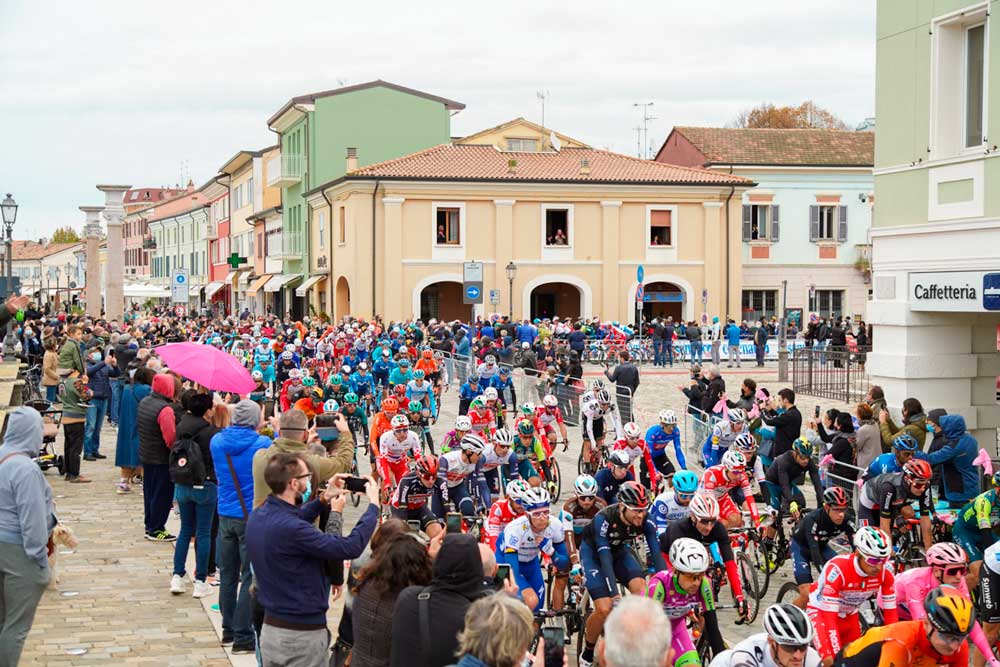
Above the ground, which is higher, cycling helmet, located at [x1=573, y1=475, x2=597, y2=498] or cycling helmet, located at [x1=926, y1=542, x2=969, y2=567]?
cycling helmet, located at [x1=573, y1=475, x2=597, y2=498]

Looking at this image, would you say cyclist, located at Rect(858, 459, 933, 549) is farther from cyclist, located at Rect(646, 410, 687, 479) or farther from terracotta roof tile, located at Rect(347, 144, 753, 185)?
terracotta roof tile, located at Rect(347, 144, 753, 185)

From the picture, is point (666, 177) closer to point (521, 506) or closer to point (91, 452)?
point (91, 452)

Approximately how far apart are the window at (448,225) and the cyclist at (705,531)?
38.8 meters

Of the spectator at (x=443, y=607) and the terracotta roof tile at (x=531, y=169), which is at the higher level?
the terracotta roof tile at (x=531, y=169)

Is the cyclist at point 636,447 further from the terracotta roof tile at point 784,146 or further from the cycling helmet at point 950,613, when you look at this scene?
the terracotta roof tile at point 784,146

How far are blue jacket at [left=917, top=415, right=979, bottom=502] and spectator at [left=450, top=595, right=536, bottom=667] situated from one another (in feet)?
27.8

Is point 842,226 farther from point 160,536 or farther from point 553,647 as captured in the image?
point 553,647

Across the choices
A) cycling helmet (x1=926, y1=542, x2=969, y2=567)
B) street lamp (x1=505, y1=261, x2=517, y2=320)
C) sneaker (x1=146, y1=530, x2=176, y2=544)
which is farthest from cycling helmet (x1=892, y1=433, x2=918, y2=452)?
street lamp (x1=505, y1=261, x2=517, y2=320)

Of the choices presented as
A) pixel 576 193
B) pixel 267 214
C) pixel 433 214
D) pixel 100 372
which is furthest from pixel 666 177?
pixel 100 372

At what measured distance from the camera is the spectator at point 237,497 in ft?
30.5

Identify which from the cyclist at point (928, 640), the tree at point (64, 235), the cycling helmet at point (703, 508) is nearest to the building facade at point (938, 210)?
the cycling helmet at point (703, 508)

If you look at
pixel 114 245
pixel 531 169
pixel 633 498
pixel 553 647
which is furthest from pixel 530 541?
pixel 531 169

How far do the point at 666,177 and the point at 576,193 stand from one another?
12.8 ft

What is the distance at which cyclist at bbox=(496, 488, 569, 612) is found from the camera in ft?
29.4
